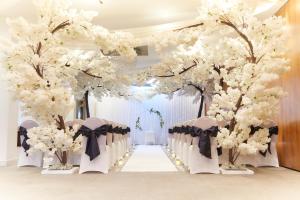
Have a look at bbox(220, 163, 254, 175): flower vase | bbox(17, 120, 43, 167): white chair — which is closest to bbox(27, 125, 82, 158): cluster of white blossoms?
bbox(17, 120, 43, 167): white chair

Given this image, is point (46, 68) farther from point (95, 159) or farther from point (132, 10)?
point (132, 10)

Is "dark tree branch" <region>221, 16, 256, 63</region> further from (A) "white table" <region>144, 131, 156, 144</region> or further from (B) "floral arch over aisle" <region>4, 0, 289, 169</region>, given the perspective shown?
(A) "white table" <region>144, 131, 156, 144</region>

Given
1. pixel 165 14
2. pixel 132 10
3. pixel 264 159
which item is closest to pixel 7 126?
pixel 132 10

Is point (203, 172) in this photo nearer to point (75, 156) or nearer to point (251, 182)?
point (251, 182)

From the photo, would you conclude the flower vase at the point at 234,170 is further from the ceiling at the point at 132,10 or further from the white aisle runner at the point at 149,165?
the ceiling at the point at 132,10

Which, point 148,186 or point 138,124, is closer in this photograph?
point 148,186

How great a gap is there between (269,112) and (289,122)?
111 centimetres

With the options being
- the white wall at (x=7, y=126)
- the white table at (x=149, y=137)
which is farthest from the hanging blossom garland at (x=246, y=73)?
the white table at (x=149, y=137)

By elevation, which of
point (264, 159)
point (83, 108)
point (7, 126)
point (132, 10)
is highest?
point (132, 10)

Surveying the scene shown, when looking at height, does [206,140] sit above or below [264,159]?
above

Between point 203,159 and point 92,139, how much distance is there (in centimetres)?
176

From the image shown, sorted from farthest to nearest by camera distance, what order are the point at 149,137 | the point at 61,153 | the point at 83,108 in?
the point at 149,137 < the point at 83,108 < the point at 61,153

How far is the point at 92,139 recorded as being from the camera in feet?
15.3

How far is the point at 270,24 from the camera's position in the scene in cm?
460
